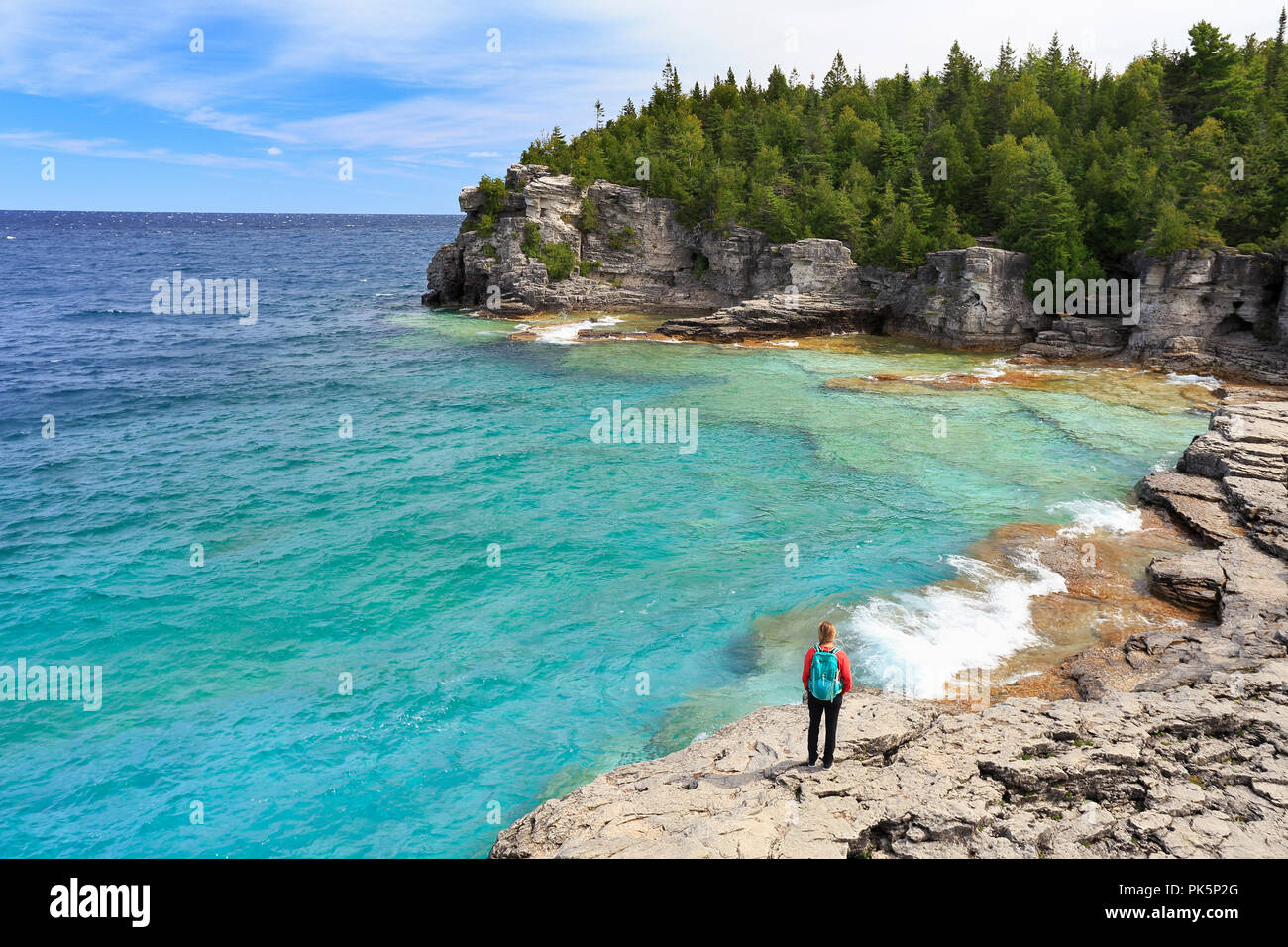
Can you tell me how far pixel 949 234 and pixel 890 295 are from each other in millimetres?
5917

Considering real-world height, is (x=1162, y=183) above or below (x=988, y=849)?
above

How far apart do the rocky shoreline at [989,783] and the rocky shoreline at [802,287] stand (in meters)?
37.0

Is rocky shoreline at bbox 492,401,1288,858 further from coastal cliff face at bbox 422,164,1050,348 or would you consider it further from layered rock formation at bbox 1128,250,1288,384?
coastal cliff face at bbox 422,164,1050,348

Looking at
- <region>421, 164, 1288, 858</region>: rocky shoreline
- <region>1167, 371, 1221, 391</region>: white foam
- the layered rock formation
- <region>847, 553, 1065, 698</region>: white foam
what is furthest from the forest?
<region>847, 553, 1065, 698</region>: white foam

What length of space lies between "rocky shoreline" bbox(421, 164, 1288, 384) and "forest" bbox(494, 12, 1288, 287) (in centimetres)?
186

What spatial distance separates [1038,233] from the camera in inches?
2089

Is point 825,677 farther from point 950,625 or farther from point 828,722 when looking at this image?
point 950,625

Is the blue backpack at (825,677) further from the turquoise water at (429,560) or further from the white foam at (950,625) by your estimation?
the white foam at (950,625)

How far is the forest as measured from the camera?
48.3 m

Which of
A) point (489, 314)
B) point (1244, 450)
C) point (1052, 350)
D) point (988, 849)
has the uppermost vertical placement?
point (489, 314)

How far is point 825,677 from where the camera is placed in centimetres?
1155

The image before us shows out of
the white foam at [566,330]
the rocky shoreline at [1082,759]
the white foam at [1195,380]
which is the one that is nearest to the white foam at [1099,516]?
the rocky shoreline at [1082,759]

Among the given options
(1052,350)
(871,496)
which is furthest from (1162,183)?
(871,496)

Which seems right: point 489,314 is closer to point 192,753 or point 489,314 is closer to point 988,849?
point 192,753
